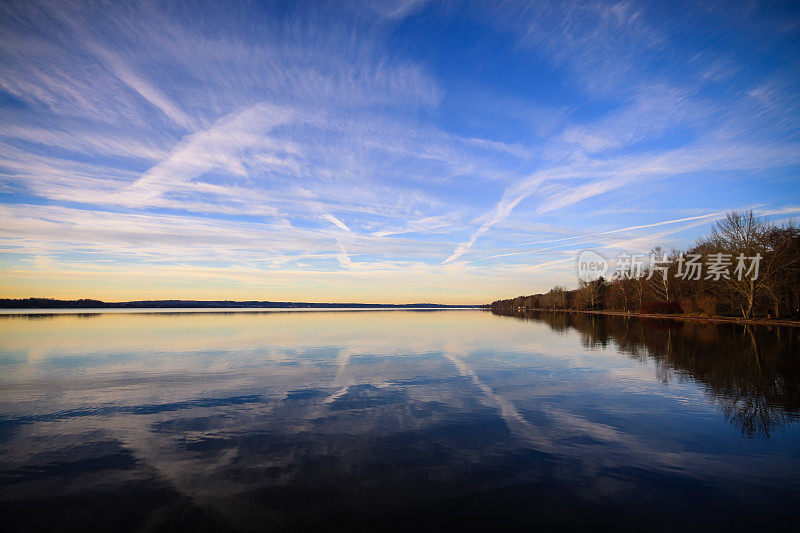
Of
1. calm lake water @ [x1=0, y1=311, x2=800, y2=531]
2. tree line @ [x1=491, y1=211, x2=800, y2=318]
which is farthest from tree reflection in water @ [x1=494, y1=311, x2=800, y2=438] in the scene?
tree line @ [x1=491, y1=211, x2=800, y2=318]

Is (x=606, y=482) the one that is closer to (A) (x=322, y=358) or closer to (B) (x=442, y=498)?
(B) (x=442, y=498)

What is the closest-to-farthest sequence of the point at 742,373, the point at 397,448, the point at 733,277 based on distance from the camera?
the point at 397,448 → the point at 742,373 → the point at 733,277

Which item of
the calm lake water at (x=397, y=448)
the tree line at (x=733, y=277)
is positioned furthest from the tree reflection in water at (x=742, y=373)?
the tree line at (x=733, y=277)

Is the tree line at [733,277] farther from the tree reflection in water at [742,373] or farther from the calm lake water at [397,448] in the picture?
the calm lake water at [397,448]

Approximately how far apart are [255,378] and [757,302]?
241 ft

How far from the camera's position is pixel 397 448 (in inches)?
334

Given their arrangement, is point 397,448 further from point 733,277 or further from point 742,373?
point 733,277

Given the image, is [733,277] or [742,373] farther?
[733,277]

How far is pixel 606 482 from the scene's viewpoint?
6980mm

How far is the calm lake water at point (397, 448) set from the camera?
590cm

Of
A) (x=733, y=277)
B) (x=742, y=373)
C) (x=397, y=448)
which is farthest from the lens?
(x=733, y=277)

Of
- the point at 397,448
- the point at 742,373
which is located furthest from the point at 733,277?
the point at 397,448

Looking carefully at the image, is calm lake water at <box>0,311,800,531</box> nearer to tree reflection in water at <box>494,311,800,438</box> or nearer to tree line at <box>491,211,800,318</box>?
tree reflection in water at <box>494,311,800,438</box>

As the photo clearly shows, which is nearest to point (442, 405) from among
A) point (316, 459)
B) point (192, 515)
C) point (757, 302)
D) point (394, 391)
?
point (394, 391)
